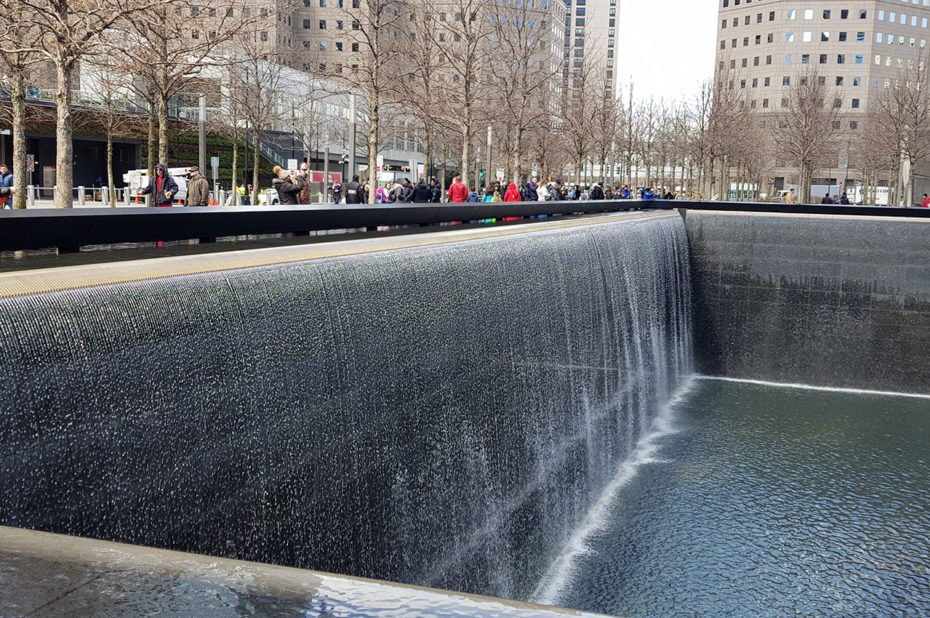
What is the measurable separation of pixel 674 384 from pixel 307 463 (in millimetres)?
10242

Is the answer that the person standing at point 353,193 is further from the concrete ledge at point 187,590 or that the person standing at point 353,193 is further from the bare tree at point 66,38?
the concrete ledge at point 187,590

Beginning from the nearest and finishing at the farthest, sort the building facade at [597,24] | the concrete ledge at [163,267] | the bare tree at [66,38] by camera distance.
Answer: the concrete ledge at [163,267]
the bare tree at [66,38]
the building facade at [597,24]

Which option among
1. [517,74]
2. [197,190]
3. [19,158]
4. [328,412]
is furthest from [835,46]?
[328,412]

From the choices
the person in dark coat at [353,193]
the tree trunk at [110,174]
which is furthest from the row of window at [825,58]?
the person in dark coat at [353,193]

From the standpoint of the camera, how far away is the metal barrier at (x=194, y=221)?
15.0 ft

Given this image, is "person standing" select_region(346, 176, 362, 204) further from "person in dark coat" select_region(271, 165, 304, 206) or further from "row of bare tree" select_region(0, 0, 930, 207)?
"person in dark coat" select_region(271, 165, 304, 206)

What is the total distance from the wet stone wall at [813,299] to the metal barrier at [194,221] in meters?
5.18

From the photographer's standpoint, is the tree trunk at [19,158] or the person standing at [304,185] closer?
the person standing at [304,185]

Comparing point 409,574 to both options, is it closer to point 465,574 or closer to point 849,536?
point 465,574

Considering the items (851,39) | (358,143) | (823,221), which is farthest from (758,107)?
(823,221)

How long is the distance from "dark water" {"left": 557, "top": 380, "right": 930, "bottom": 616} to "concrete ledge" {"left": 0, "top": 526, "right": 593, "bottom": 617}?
489cm

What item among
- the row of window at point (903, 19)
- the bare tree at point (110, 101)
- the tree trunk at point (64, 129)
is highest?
the row of window at point (903, 19)

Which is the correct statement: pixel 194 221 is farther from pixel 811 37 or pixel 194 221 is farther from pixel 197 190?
pixel 811 37

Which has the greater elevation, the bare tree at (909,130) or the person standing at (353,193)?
the bare tree at (909,130)
